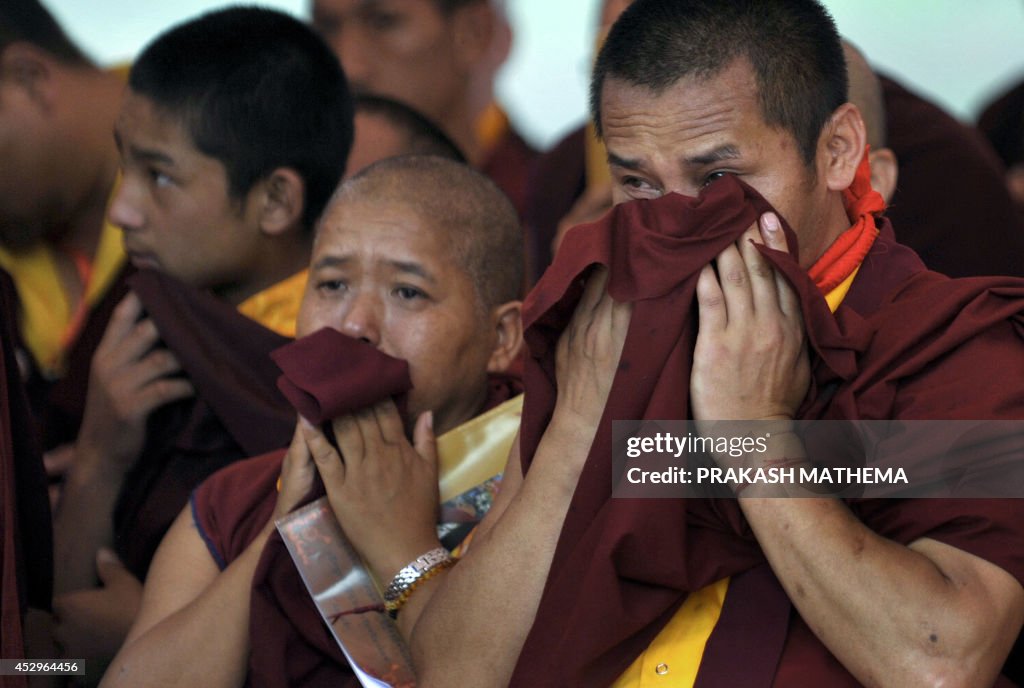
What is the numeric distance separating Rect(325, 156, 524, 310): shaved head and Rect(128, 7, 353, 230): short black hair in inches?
23.5

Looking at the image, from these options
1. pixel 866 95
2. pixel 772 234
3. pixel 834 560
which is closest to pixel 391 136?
pixel 866 95

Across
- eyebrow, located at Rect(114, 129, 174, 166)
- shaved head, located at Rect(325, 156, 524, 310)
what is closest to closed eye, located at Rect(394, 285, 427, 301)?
shaved head, located at Rect(325, 156, 524, 310)

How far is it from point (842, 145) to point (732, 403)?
0.53 meters

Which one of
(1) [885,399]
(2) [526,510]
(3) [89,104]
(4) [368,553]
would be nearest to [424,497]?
(4) [368,553]

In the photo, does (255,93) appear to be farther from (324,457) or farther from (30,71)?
(324,457)

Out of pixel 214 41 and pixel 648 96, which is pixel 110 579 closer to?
pixel 214 41

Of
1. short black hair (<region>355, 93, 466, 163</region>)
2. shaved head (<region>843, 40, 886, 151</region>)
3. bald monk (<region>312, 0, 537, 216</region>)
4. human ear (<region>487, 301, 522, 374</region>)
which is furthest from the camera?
bald monk (<region>312, 0, 537, 216</region>)

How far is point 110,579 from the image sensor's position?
2.86 m

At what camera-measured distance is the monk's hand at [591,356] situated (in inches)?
76.3

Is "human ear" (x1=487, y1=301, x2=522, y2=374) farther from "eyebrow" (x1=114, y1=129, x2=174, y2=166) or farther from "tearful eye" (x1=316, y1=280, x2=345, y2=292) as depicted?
"eyebrow" (x1=114, y1=129, x2=174, y2=166)

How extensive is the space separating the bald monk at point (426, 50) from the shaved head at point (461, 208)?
1.83 meters

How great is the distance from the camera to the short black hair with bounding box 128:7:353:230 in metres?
3.18

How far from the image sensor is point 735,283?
6.02ft

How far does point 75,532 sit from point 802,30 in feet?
6.08
